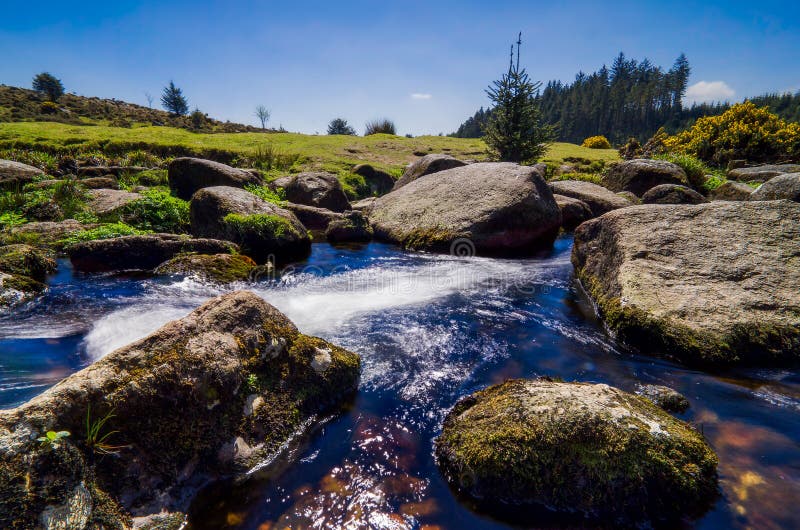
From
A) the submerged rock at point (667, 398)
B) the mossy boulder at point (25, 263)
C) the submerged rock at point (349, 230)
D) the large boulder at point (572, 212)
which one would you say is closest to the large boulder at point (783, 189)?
the large boulder at point (572, 212)

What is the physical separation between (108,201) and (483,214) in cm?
1222

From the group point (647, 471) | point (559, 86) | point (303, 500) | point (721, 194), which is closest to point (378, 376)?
point (303, 500)

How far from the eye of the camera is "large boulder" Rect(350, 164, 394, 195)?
21.5 m

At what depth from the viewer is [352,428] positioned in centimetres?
388

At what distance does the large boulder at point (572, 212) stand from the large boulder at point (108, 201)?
47.7 ft

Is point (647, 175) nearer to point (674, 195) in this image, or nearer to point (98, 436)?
point (674, 195)

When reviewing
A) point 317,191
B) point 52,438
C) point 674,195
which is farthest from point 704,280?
point 317,191

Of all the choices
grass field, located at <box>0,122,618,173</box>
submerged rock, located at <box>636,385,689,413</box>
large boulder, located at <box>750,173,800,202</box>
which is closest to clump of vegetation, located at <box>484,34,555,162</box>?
grass field, located at <box>0,122,618,173</box>

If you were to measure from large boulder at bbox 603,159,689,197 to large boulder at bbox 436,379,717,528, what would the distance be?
15987 millimetres

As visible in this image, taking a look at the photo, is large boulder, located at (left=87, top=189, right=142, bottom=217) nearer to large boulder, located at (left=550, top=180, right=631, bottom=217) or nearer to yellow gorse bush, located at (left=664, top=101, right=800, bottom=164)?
large boulder, located at (left=550, top=180, right=631, bottom=217)

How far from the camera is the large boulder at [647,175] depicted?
16.0 metres

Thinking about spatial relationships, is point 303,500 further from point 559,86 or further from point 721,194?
point 559,86

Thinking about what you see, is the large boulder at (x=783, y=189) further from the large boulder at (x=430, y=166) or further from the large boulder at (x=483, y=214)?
the large boulder at (x=430, y=166)

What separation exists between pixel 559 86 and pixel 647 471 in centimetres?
16032
